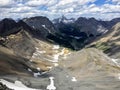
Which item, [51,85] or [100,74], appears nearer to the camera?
[51,85]

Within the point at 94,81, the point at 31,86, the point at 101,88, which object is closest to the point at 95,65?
the point at 94,81

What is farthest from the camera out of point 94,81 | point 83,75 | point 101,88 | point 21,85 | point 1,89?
point 83,75

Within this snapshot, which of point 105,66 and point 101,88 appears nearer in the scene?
point 101,88

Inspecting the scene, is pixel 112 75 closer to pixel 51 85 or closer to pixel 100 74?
pixel 100 74

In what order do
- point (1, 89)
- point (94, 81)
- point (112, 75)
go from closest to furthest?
point (1, 89), point (94, 81), point (112, 75)

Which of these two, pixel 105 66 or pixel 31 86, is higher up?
pixel 105 66

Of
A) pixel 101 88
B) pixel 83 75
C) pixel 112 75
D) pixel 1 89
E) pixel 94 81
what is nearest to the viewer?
pixel 1 89

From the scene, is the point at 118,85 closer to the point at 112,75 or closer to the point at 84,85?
the point at 84,85

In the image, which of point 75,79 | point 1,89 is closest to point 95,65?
point 75,79

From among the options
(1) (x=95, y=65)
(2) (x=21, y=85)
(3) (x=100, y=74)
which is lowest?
(2) (x=21, y=85)
